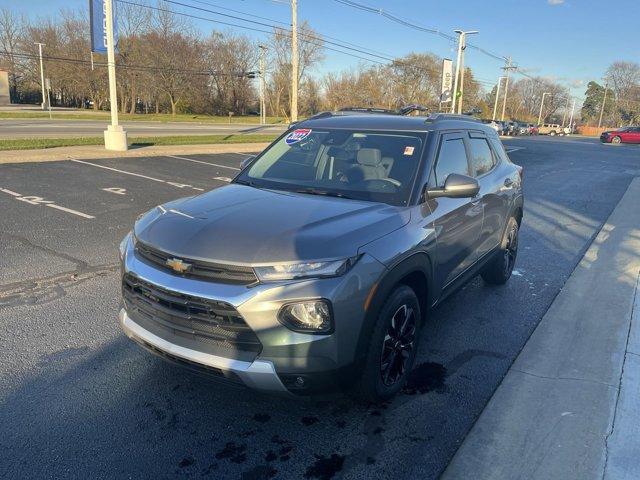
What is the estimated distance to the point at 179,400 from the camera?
123 inches

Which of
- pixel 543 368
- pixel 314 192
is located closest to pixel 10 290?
pixel 314 192

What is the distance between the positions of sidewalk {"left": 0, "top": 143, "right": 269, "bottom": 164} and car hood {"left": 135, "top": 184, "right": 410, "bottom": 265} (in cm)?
1211

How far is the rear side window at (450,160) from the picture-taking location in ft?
12.4

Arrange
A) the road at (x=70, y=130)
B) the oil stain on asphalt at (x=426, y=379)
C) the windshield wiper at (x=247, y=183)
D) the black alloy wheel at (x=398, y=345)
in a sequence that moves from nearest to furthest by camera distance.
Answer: the black alloy wheel at (x=398, y=345) < the oil stain on asphalt at (x=426, y=379) < the windshield wiper at (x=247, y=183) < the road at (x=70, y=130)

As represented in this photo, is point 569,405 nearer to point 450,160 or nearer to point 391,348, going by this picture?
point 391,348

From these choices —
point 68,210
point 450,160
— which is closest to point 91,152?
point 68,210

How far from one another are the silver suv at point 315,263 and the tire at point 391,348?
11mm

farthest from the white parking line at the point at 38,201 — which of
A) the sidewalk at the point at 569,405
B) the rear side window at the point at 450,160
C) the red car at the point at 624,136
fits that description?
the red car at the point at 624,136

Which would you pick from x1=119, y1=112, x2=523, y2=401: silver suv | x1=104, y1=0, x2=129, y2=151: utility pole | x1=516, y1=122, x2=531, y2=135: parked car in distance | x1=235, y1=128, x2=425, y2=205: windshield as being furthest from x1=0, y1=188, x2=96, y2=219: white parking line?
x1=516, y1=122, x2=531, y2=135: parked car in distance

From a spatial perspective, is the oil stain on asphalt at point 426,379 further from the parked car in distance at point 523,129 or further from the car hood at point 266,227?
the parked car in distance at point 523,129

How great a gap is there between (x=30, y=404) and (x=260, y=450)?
4.81ft

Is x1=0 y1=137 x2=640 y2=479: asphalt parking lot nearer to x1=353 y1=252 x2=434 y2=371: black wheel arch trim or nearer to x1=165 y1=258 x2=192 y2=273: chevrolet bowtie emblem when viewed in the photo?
x1=353 y1=252 x2=434 y2=371: black wheel arch trim

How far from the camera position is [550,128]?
75.2 metres

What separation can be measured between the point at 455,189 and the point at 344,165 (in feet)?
2.93
